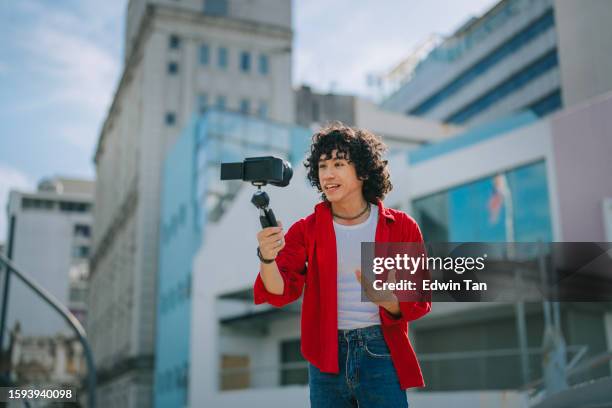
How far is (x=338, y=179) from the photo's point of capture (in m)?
3.59

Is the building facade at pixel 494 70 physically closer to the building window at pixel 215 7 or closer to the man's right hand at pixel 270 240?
the building window at pixel 215 7

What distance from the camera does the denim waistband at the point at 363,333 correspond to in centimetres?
337

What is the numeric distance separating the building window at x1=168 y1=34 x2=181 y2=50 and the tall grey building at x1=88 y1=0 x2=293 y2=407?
0.06 m

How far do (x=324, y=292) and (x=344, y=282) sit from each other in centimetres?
11

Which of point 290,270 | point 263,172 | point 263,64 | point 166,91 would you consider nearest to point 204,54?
point 166,91

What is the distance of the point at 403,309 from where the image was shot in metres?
3.31

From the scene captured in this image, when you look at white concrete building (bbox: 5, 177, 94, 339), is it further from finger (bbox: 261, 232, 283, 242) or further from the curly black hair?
finger (bbox: 261, 232, 283, 242)

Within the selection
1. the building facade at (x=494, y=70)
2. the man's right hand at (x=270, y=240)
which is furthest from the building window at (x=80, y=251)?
the man's right hand at (x=270, y=240)

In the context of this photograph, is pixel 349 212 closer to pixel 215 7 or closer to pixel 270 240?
pixel 270 240

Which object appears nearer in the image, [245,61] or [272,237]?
[272,237]

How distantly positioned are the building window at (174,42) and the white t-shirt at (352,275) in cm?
4494

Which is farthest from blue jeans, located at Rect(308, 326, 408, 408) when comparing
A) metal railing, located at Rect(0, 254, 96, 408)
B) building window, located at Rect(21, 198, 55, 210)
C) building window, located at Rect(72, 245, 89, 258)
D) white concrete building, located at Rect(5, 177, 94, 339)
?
building window, located at Rect(21, 198, 55, 210)

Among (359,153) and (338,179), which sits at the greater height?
(359,153)

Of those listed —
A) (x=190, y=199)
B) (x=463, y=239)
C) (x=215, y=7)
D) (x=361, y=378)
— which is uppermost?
(x=215, y=7)
